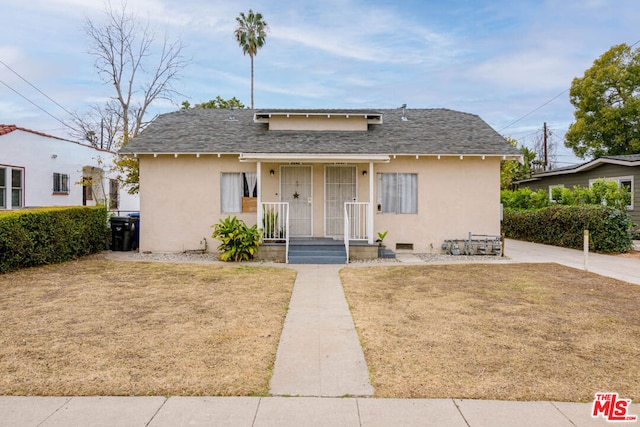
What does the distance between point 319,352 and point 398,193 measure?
8.72m

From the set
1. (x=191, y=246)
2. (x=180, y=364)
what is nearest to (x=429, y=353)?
(x=180, y=364)

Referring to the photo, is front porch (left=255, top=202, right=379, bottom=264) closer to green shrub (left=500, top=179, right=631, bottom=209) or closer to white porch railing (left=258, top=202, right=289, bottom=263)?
white porch railing (left=258, top=202, right=289, bottom=263)

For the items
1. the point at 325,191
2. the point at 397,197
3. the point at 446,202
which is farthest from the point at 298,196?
the point at 446,202

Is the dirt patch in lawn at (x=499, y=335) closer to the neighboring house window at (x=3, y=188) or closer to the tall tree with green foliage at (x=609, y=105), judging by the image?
the neighboring house window at (x=3, y=188)

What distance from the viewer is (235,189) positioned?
12.3 meters

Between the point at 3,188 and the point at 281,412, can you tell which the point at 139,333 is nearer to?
the point at 281,412

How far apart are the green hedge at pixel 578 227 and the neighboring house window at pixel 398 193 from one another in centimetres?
575

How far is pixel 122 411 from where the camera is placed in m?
3.03

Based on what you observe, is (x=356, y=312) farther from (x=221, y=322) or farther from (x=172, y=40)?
(x=172, y=40)

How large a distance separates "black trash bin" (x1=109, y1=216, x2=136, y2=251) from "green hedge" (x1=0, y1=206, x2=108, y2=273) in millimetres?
489

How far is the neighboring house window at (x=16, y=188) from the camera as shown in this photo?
14241 millimetres

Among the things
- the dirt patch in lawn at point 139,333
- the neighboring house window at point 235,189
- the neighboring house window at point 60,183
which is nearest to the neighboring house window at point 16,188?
the neighboring house window at point 60,183

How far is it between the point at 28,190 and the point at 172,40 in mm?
12480

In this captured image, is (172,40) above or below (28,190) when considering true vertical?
above
